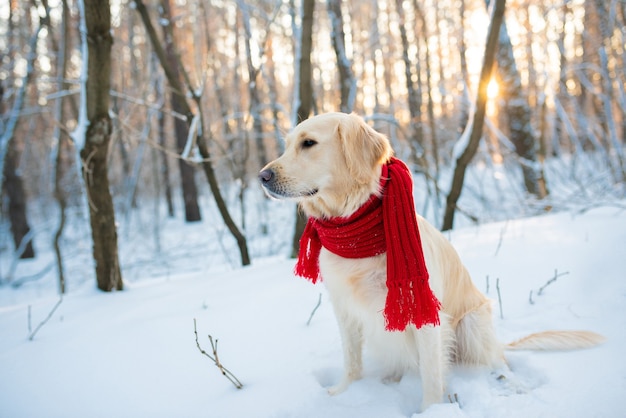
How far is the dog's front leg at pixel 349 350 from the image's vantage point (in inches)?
71.0

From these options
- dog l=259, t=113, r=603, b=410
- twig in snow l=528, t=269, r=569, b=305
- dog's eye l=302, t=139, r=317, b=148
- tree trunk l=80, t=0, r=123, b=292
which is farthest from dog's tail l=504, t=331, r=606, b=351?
tree trunk l=80, t=0, r=123, b=292

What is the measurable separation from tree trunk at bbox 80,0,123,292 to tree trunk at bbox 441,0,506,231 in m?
3.50

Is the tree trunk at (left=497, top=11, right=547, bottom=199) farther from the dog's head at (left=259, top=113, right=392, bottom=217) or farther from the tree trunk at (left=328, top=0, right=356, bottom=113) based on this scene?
the dog's head at (left=259, top=113, right=392, bottom=217)

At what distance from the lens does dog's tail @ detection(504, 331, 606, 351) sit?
5.66 feet

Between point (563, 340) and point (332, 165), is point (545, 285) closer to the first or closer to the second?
point (563, 340)

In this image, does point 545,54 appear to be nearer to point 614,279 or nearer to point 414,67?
point 414,67

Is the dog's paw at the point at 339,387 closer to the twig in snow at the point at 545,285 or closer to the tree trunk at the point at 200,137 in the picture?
the twig in snow at the point at 545,285

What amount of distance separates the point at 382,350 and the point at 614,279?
153 centimetres

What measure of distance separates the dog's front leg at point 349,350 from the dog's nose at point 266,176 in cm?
75

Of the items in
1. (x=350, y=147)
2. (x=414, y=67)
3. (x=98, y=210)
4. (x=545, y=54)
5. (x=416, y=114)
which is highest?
(x=414, y=67)

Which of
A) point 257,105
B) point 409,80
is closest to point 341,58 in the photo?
point 257,105

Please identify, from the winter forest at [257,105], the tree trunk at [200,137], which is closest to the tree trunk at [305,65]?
the winter forest at [257,105]

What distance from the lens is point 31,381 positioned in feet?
6.04

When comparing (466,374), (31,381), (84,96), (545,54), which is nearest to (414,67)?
(545,54)
